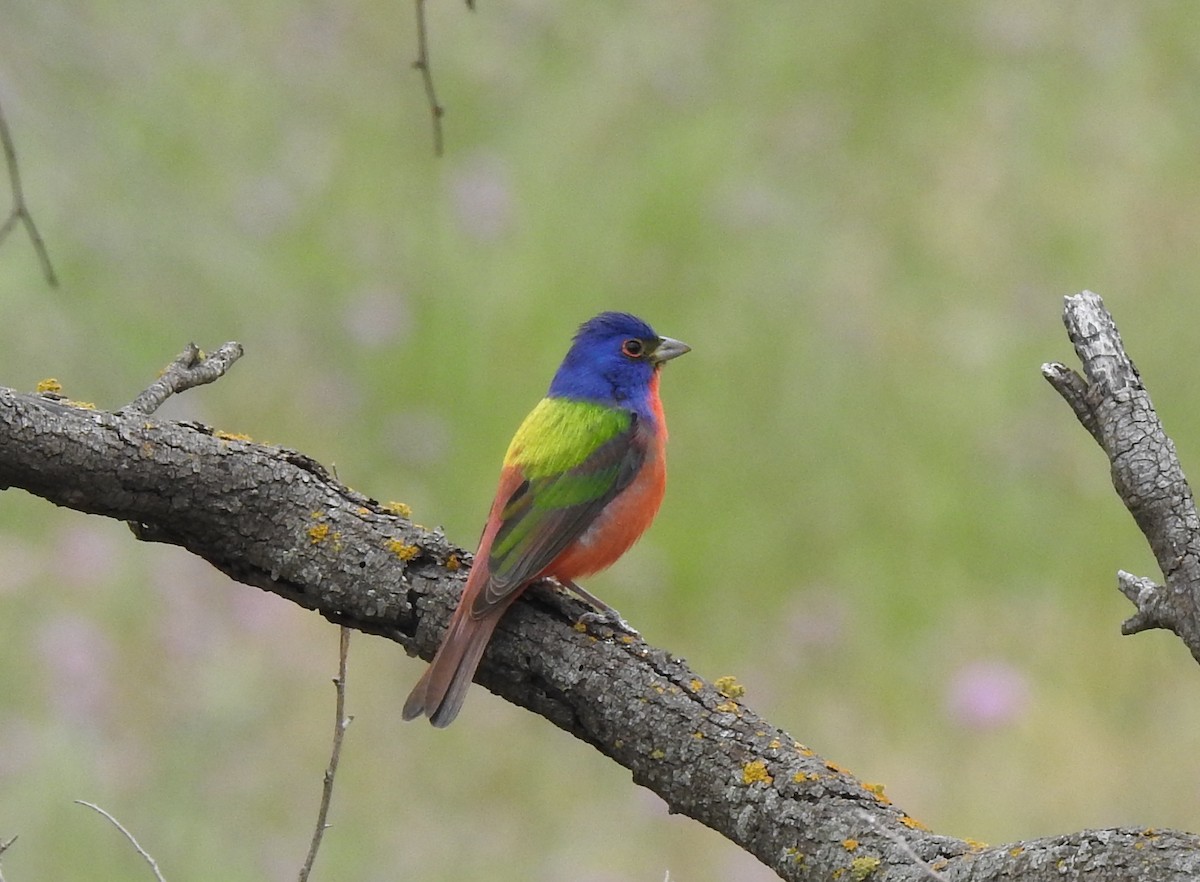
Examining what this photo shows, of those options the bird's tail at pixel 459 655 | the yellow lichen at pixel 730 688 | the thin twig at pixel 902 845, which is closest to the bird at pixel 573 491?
the bird's tail at pixel 459 655

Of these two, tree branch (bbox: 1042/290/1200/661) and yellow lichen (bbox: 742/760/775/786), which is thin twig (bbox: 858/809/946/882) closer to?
yellow lichen (bbox: 742/760/775/786)

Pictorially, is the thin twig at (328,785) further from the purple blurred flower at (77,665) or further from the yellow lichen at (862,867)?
the purple blurred flower at (77,665)

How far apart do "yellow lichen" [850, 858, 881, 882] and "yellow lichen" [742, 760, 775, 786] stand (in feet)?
0.78

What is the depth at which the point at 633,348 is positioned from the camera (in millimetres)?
5012

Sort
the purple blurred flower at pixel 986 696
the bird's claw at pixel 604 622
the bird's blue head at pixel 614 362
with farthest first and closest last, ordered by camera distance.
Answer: the purple blurred flower at pixel 986 696 → the bird's blue head at pixel 614 362 → the bird's claw at pixel 604 622

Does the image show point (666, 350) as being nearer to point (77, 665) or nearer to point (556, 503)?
point (556, 503)

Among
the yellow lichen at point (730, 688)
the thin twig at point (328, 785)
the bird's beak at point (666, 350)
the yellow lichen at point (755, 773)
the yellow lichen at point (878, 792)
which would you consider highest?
the bird's beak at point (666, 350)

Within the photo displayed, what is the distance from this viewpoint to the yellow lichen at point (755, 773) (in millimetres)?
2838

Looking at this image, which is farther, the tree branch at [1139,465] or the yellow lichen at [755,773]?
the yellow lichen at [755,773]

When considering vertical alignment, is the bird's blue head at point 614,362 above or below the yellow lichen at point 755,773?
above

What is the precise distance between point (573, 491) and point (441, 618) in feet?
3.17

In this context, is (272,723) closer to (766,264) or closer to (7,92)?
(7,92)

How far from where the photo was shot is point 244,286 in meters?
7.39

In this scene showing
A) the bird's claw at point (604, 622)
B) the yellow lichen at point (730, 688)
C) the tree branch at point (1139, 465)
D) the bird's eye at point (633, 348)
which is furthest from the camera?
the bird's eye at point (633, 348)
